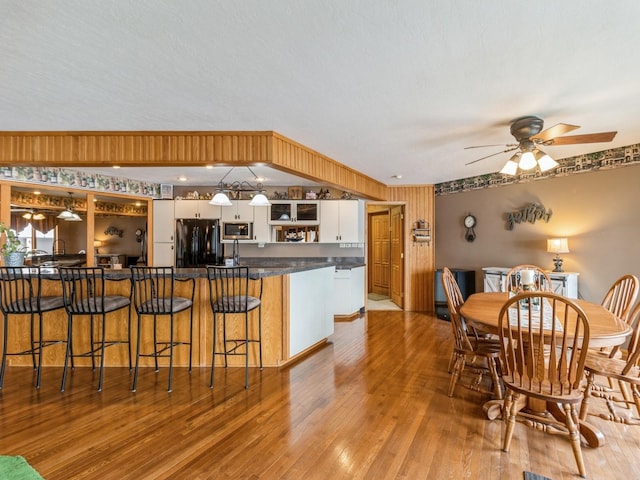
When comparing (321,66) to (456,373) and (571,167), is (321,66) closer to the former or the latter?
(456,373)

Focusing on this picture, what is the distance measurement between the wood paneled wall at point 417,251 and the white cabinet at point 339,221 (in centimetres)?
93

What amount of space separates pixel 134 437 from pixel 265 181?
4.18 metres

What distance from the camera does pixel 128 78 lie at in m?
2.14

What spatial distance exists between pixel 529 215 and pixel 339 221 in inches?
116

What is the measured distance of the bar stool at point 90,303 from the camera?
2871 mm

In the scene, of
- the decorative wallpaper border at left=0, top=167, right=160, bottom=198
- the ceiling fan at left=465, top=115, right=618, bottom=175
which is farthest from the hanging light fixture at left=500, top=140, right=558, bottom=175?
the decorative wallpaper border at left=0, top=167, right=160, bottom=198

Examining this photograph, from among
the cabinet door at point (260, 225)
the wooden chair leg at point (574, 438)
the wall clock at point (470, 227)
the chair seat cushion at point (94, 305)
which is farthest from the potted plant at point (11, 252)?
the wall clock at point (470, 227)

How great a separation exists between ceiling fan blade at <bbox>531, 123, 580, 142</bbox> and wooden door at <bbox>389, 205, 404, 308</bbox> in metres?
3.48

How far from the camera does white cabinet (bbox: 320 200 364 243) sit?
18.2 feet

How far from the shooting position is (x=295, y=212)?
5.64m

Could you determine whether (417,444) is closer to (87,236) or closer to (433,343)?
(433,343)

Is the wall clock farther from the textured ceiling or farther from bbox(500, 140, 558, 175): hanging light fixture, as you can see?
bbox(500, 140, 558, 175): hanging light fixture

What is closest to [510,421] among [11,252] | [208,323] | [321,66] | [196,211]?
[321,66]

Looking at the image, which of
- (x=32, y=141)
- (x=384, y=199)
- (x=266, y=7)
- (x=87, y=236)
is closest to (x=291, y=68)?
(x=266, y=7)
